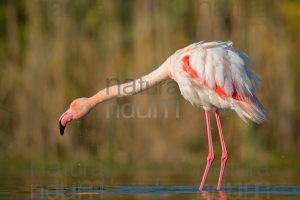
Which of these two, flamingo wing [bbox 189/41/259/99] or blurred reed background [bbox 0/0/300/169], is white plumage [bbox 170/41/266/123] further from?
blurred reed background [bbox 0/0/300/169]

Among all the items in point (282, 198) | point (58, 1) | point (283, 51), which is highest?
point (58, 1)

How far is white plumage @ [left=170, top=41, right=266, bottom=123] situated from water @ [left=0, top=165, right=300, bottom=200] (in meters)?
1.19

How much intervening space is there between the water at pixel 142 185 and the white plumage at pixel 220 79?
1191mm

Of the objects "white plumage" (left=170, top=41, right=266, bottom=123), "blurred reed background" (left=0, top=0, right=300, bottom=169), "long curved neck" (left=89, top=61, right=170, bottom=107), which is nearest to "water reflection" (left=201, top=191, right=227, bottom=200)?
"white plumage" (left=170, top=41, right=266, bottom=123)

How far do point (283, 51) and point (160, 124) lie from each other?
3104 mm

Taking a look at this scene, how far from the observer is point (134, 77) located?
17.8m

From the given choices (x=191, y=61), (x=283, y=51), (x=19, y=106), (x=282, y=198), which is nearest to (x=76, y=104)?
(x=191, y=61)

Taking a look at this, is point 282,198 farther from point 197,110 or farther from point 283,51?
point 283,51

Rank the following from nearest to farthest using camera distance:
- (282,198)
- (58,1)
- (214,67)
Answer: (282,198)
(214,67)
(58,1)

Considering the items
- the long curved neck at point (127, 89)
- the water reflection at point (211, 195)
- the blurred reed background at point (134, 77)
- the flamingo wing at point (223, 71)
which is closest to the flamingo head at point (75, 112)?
the long curved neck at point (127, 89)

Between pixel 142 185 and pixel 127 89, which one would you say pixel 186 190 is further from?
pixel 127 89

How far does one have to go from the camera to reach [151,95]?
17344 mm

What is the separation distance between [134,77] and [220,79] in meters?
5.58

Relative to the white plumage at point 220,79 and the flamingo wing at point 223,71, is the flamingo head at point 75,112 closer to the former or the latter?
the white plumage at point 220,79
